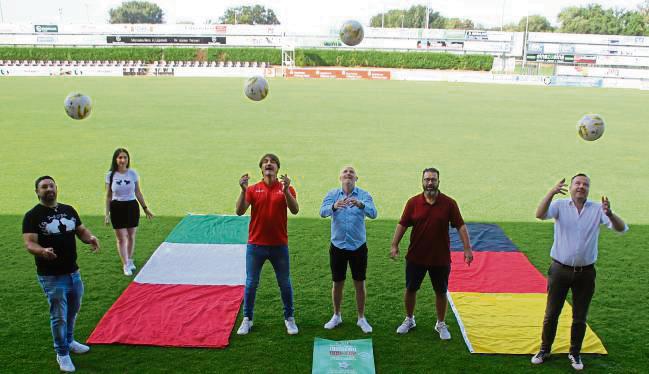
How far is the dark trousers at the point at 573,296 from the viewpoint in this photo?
5.23 meters

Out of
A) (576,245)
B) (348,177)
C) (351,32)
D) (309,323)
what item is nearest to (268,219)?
(348,177)

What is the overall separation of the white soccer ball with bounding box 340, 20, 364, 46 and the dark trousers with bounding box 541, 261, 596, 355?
5.20 meters

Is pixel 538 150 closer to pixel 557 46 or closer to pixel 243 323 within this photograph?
pixel 243 323

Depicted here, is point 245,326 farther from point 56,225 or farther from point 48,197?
point 48,197

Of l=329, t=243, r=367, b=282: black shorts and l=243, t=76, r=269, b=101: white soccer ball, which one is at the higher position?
l=243, t=76, r=269, b=101: white soccer ball

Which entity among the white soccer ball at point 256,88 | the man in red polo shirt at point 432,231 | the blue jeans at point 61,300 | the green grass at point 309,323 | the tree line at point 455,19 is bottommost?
the green grass at point 309,323

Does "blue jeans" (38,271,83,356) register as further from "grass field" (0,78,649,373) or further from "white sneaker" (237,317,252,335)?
"white sneaker" (237,317,252,335)

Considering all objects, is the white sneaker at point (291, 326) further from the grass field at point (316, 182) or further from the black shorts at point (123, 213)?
the black shorts at point (123, 213)

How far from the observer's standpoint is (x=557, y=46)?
68250 mm

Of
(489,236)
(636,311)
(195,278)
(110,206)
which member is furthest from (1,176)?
(636,311)

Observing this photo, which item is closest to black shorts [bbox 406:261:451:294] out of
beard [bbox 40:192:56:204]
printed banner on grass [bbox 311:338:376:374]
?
printed banner on grass [bbox 311:338:376:374]

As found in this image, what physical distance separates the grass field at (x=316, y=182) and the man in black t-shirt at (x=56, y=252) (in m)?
0.45

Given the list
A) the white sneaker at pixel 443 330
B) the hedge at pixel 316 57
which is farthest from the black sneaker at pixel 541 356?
the hedge at pixel 316 57

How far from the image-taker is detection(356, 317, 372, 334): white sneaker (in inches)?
241
